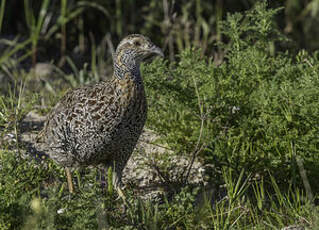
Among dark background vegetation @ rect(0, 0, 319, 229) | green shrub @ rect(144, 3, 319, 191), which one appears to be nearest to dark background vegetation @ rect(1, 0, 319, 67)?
dark background vegetation @ rect(0, 0, 319, 229)

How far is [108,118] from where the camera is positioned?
12.4 ft

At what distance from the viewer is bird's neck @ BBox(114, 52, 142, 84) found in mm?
3943

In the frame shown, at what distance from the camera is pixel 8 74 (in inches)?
259

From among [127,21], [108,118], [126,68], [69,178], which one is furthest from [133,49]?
[127,21]

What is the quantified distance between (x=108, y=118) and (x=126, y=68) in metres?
0.42

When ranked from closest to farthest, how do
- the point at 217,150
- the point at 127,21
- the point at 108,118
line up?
the point at 108,118 < the point at 217,150 < the point at 127,21

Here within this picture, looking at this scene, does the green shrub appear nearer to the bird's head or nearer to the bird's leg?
the bird's head

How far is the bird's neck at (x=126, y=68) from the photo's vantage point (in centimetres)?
394

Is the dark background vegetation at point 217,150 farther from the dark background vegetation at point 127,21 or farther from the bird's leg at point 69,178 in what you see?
the dark background vegetation at point 127,21

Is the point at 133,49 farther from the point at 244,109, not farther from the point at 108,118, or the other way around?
the point at 244,109

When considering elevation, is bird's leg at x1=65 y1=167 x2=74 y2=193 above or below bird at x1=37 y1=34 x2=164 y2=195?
below

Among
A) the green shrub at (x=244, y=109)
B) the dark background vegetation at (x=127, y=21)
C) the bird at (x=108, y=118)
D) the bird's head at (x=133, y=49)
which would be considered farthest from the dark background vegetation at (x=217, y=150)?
the dark background vegetation at (x=127, y=21)

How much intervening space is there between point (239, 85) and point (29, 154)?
1828 mm

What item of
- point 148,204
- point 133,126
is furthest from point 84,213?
point 133,126
